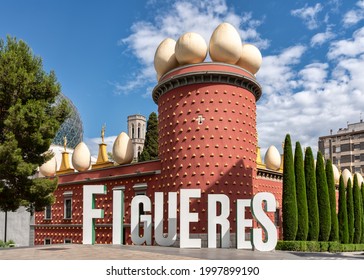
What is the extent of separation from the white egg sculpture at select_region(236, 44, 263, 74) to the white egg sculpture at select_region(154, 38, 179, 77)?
512 cm

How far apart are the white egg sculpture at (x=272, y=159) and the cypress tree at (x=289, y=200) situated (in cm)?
908

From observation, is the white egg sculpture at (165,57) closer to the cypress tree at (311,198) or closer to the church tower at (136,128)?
the cypress tree at (311,198)

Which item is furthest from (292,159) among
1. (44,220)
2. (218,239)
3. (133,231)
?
(44,220)

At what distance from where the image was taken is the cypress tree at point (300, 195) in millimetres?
31206

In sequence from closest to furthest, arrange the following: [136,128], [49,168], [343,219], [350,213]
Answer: [343,219] → [350,213] → [49,168] → [136,128]

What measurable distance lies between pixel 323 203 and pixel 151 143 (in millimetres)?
22925

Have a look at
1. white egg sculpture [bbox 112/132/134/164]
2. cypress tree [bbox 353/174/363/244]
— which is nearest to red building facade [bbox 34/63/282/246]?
white egg sculpture [bbox 112/132/134/164]

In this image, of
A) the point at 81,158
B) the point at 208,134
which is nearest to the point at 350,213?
the point at 208,134

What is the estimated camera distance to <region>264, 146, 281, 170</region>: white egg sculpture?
133 feet

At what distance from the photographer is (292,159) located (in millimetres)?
31391

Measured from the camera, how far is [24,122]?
81.1 ft

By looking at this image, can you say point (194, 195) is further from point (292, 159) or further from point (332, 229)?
point (332, 229)

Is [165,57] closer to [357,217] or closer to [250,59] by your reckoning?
[250,59]

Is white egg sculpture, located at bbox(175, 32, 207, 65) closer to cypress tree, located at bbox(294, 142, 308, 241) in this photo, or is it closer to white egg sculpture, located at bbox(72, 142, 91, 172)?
cypress tree, located at bbox(294, 142, 308, 241)
